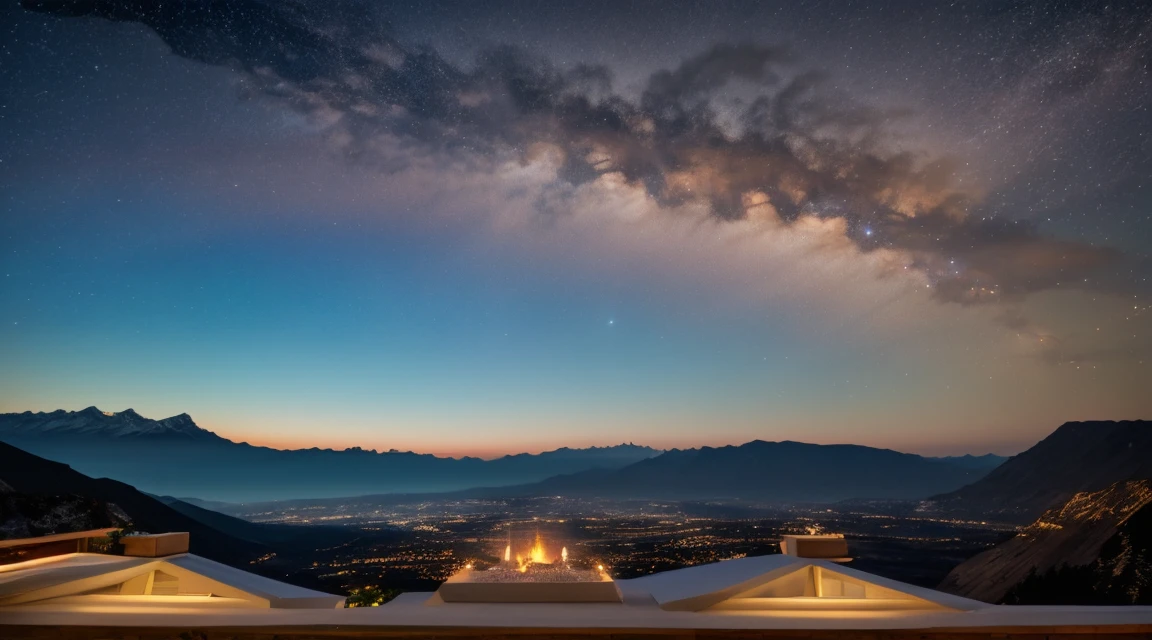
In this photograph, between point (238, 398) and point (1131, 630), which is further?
point (238, 398)

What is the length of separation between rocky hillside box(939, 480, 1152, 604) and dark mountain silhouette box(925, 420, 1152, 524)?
4453cm

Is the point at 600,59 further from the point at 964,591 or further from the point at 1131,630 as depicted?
the point at 964,591

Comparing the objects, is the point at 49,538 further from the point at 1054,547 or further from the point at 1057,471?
the point at 1057,471

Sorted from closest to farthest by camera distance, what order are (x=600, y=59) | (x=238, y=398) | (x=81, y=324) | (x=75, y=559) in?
1. (x=75, y=559)
2. (x=600, y=59)
3. (x=81, y=324)
4. (x=238, y=398)

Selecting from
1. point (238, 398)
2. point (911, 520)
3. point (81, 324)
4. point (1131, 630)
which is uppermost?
point (81, 324)

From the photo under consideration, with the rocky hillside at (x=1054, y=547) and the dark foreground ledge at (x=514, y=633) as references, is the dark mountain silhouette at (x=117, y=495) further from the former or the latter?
Result: the rocky hillside at (x=1054, y=547)

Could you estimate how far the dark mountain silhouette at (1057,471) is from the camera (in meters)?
123

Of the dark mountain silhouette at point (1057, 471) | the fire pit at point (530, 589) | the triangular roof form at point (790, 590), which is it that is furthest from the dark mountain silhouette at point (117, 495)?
the dark mountain silhouette at point (1057, 471)

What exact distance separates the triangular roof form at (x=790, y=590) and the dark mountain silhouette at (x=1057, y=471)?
136820 millimetres

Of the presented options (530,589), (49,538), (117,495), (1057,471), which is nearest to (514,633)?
(530,589)

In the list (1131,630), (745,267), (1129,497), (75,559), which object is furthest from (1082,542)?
(75,559)

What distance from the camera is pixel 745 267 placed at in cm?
2469

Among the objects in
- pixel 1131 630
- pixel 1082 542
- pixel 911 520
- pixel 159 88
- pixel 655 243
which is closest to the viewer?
pixel 1131 630

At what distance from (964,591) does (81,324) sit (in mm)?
83260
